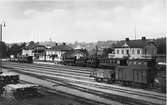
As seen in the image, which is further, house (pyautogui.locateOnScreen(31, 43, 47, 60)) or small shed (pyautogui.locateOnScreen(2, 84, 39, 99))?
house (pyautogui.locateOnScreen(31, 43, 47, 60))

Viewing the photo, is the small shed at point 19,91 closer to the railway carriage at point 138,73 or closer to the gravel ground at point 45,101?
the gravel ground at point 45,101

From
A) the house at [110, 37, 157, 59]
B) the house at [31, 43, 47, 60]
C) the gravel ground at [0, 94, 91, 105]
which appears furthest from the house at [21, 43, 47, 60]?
the gravel ground at [0, 94, 91, 105]

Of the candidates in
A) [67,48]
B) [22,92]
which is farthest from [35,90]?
[67,48]

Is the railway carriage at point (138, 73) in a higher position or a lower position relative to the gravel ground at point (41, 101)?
higher

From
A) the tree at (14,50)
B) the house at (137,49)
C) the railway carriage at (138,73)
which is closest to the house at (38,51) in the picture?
the tree at (14,50)

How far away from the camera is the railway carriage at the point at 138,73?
82.3 feet

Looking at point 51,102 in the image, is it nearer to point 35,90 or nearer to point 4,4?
point 35,90

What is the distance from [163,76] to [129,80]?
4.79 m

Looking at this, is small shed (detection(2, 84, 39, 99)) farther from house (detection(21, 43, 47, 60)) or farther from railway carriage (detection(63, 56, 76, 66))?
house (detection(21, 43, 47, 60))

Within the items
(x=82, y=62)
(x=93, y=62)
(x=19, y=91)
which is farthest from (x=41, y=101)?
(x=82, y=62)

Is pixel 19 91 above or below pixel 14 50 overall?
below

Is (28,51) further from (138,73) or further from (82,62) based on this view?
(138,73)

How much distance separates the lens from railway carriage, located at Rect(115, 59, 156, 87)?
25.1m

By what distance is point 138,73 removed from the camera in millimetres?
25578
